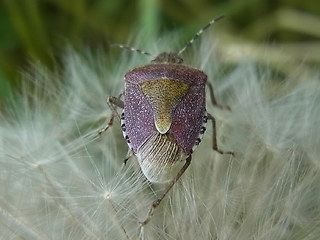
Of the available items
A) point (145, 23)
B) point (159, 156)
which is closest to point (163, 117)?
point (159, 156)

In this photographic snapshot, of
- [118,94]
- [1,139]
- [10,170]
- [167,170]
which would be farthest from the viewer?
[118,94]

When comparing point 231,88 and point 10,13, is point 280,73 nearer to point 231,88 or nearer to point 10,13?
point 231,88

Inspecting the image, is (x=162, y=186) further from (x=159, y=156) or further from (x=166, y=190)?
(x=159, y=156)

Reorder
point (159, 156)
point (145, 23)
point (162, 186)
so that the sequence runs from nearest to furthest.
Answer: point (159, 156) → point (162, 186) → point (145, 23)

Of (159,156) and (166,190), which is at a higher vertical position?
(159,156)

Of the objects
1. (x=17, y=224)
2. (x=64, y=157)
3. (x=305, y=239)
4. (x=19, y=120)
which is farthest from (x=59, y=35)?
(x=305, y=239)
